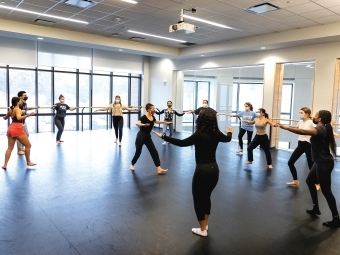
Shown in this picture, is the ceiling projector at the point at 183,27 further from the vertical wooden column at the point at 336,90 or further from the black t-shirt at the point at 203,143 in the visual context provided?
the vertical wooden column at the point at 336,90

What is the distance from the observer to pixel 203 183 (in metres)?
3.15

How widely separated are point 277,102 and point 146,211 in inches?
282

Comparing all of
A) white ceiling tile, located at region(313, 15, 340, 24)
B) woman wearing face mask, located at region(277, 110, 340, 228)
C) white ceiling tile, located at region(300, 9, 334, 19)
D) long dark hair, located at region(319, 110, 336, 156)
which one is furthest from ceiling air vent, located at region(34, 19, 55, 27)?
long dark hair, located at region(319, 110, 336, 156)

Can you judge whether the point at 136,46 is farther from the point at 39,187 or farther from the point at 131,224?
the point at 131,224

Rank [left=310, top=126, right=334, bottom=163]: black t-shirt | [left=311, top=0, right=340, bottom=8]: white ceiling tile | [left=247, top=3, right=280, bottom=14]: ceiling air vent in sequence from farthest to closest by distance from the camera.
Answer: [left=247, top=3, right=280, bottom=14]: ceiling air vent → [left=311, top=0, right=340, bottom=8]: white ceiling tile → [left=310, top=126, right=334, bottom=163]: black t-shirt

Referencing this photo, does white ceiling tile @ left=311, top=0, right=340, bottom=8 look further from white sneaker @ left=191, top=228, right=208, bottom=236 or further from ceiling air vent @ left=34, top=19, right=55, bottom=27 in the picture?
ceiling air vent @ left=34, top=19, right=55, bottom=27

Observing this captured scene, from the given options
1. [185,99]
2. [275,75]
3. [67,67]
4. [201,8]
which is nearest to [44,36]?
[67,67]

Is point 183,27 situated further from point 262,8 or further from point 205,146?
point 205,146

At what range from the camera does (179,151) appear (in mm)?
8500

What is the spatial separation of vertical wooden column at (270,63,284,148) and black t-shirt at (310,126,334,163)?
6184 mm

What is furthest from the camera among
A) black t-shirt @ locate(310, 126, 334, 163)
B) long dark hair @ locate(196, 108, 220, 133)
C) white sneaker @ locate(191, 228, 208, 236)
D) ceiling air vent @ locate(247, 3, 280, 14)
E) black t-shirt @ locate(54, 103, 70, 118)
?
black t-shirt @ locate(54, 103, 70, 118)

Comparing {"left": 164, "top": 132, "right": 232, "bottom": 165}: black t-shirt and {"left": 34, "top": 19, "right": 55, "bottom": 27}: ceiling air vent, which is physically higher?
{"left": 34, "top": 19, "right": 55, "bottom": 27}: ceiling air vent

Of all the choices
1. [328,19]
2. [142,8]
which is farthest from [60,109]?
[328,19]

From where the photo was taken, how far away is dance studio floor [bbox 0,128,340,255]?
3145 mm
